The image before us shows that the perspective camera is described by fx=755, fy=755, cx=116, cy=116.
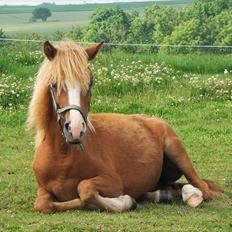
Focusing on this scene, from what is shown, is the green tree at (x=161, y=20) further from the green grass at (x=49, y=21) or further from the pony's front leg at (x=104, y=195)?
the pony's front leg at (x=104, y=195)

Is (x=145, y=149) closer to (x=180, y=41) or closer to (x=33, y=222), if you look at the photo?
(x=33, y=222)

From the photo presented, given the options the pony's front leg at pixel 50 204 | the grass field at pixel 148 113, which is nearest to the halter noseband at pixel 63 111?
the pony's front leg at pixel 50 204

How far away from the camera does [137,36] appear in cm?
2781

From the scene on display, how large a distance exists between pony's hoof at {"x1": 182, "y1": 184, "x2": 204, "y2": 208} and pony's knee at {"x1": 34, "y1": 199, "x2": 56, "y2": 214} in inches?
51.9

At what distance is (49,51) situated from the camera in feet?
21.2

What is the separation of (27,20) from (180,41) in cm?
2775

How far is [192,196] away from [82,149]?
121cm

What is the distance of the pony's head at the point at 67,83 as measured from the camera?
619 cm

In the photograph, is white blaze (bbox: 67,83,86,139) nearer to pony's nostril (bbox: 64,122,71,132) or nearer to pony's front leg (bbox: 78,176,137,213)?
pony's nostril (bbox: 64,122,71,132)

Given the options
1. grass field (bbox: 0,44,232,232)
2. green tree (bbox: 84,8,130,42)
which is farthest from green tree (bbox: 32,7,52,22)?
grass field (bbox: 0,44,232,232)

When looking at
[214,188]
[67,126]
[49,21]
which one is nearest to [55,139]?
[67,126]

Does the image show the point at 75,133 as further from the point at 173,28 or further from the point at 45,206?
the point at 173,28

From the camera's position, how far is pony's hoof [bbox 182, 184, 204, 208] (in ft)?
23.1

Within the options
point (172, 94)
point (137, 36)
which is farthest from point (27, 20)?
point (172, 94)
